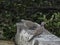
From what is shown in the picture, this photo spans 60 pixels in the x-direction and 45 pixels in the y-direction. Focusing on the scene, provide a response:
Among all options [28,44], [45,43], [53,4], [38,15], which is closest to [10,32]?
[38,15]

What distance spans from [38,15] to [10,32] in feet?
4.47

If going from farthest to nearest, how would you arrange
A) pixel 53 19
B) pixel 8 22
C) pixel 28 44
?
pixel 8 22 → pixel 53 19 → pixel 28 44

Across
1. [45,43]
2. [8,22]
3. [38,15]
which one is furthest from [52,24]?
[45,43]

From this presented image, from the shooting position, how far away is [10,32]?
360 inches

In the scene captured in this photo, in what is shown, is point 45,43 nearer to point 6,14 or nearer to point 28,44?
Result: point 28,44

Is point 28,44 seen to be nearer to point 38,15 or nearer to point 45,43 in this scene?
point 45,43

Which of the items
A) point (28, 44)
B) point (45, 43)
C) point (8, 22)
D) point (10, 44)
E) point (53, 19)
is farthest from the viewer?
point (8, 22)

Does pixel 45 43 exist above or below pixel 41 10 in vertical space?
above

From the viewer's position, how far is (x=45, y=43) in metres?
5.00

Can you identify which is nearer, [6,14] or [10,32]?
[10,32]

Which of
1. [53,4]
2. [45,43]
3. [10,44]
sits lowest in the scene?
[10,44]

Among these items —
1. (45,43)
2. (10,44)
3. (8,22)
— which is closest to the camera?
(45,43)

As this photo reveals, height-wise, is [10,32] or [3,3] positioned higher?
[3,3]

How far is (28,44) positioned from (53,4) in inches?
171
